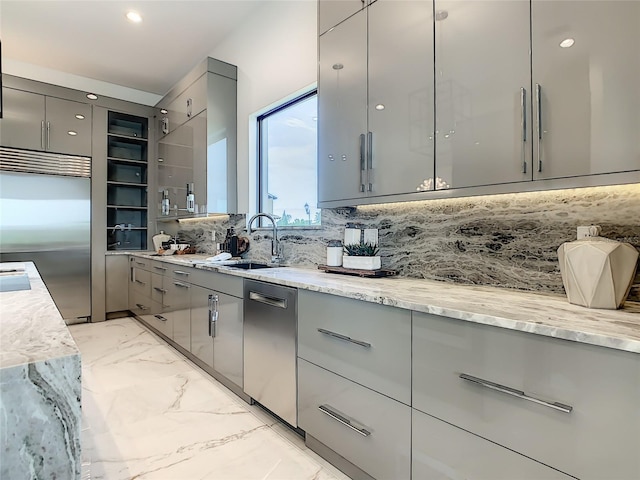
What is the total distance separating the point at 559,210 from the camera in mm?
1538

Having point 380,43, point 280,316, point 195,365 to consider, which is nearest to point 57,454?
point 280,316

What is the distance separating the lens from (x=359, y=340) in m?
1.55

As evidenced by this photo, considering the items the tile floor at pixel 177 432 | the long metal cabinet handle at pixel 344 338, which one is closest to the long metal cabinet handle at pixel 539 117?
the long metal cabinet handle at pixel 344 338

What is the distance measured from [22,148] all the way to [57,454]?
4755 mm

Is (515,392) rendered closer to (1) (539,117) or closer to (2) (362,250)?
(1) (539,117)

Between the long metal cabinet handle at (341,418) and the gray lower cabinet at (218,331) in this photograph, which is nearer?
the long metal cabinet handle at (341,418)

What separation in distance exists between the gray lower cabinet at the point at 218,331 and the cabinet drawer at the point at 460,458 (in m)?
1.39

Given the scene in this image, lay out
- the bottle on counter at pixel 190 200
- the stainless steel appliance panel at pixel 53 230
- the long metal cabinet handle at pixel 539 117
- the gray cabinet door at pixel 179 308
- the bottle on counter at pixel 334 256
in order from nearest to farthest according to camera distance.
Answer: the long metal cabinet handle at pixel 539 117 → the bottle on counter at pixel 334 256 → the gray cabinet door at pixel 179 308 → the bottle on counter at pixel 190 200 → the stainless steel appliance panel at pixel 53 230

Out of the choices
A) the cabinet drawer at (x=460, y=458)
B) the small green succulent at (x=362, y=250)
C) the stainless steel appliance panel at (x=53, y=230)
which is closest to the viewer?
the cabinet drawer at (x=460, y=458)

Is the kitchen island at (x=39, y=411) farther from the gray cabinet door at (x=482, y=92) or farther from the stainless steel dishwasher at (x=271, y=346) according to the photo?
the gray cabinet door at (x=482, y=92)

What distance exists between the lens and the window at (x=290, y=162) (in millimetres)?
2902

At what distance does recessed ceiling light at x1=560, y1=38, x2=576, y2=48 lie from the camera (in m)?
1.25

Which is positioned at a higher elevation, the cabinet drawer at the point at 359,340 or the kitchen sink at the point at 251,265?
the kitchen sink at the point at 251,265

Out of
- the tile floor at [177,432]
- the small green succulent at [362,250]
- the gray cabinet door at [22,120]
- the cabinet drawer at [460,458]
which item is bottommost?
the tile floor at [177,432]
